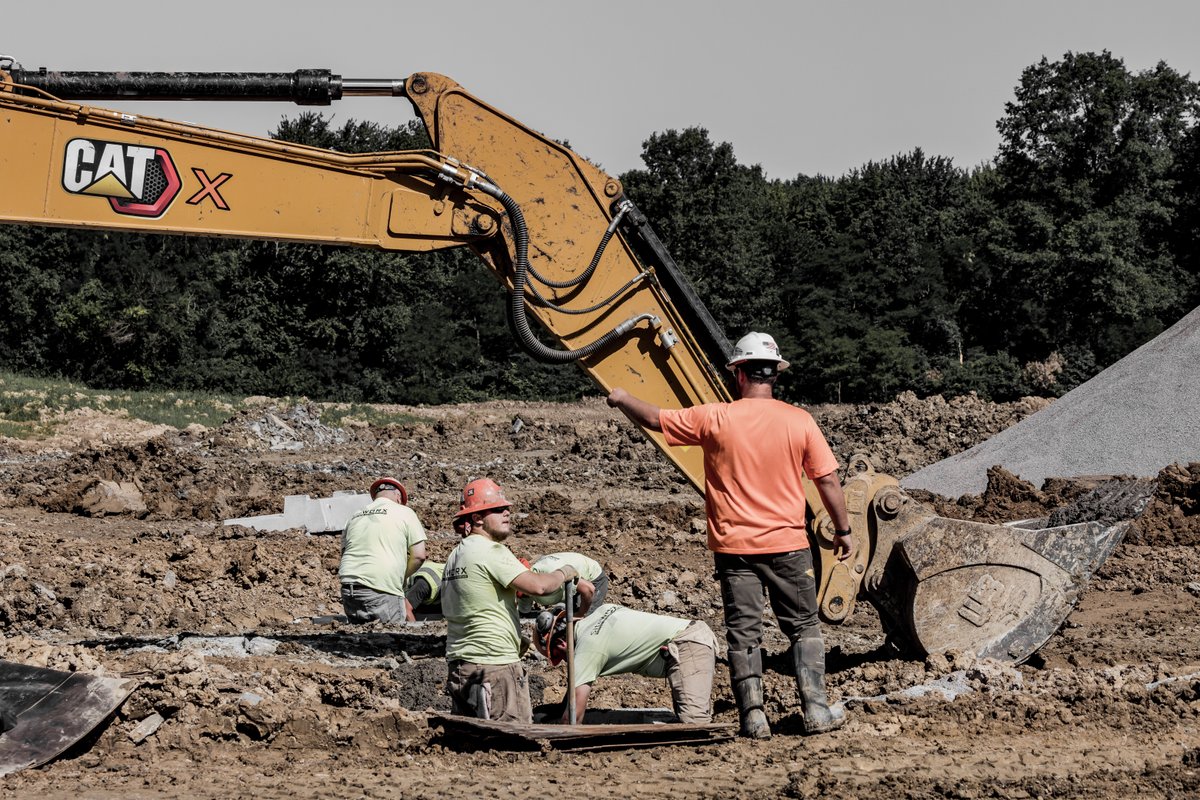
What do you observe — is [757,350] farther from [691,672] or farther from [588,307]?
[588,307]

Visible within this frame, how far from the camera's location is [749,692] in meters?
6.25

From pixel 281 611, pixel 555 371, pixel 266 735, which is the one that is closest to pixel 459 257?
pixel 555 371

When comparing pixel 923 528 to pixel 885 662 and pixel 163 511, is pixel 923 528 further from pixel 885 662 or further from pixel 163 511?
pixel 163 511

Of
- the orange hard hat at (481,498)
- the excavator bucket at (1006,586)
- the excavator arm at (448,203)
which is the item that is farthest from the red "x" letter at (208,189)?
the excavator bucket at (1006,586)

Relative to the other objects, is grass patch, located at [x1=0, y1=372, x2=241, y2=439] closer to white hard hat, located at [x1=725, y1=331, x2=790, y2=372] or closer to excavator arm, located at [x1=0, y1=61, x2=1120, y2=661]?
excavator arm, located at [x1=0, y1=61, x2=1120, y2=661]

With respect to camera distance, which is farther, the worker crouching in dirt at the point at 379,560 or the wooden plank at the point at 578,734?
the worker crouching in dirt at the point at 379,560

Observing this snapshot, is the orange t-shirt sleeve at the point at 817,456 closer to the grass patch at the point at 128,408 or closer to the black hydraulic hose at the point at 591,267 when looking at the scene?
the black hydraulic hose at the point at 591,267

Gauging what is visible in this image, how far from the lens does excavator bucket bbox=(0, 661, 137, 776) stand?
5.96m

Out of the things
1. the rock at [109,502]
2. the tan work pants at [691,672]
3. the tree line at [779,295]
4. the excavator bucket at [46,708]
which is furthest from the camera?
the tree line at [779,295]

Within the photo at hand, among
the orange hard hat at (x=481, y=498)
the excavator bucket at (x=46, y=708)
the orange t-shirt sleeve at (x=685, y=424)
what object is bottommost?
the excavator bucket at (x=46, y=708)

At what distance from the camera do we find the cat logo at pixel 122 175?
7.37 meters

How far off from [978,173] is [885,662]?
75882 mm

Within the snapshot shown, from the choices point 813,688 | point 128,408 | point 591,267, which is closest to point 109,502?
point 591,267

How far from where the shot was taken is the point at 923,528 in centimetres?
759
